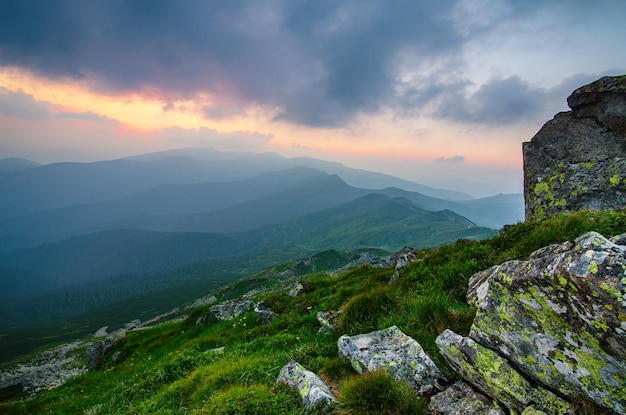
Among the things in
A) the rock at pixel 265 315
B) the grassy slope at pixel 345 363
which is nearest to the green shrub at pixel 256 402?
the grassy slope at pixel 345 363

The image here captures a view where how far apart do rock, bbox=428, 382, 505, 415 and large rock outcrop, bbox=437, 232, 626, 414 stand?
19cm

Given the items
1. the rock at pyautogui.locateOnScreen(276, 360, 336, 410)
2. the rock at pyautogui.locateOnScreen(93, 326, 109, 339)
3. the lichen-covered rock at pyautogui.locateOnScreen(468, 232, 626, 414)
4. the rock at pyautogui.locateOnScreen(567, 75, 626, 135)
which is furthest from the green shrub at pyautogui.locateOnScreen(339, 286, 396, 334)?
the rock at pyautogui.locateOnScreen(93, 326, 109, 339)

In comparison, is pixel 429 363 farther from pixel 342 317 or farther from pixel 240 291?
pixel 240 291

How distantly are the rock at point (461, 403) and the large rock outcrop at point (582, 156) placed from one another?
1197 cm

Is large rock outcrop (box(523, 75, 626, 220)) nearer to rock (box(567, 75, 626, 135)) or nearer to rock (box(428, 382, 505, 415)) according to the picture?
rock (box(567, 75, 626, 135))

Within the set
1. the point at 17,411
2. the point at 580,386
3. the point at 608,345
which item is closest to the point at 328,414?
the point at 580,386

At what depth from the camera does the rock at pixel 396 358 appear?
6.57m

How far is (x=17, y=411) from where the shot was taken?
67.2 feet

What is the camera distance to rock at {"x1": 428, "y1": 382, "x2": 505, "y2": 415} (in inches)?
215

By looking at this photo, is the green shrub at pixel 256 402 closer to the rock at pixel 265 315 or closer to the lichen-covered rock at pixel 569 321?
the lichen-covered rock at pixel 569 321

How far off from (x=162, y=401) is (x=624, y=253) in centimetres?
1116

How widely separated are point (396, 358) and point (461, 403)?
169 centimetres

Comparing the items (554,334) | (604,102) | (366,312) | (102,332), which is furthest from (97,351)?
(102,332)

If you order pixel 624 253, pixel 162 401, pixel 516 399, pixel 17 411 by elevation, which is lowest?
pixel 17 411
